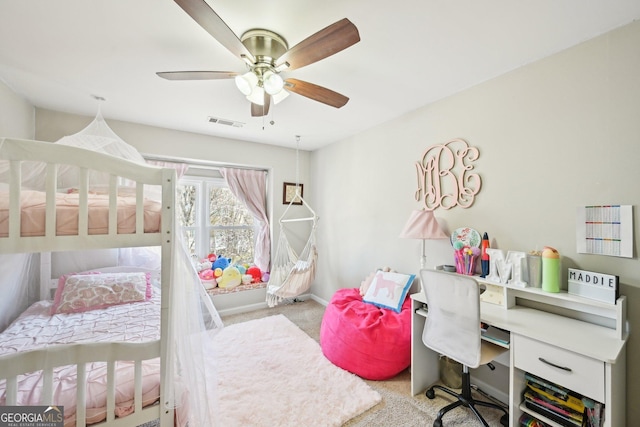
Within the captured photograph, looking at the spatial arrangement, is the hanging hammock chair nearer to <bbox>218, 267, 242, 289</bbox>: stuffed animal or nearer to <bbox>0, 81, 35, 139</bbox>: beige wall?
<bbox>218, 267, 242, 289</bbox>: stuffed animal

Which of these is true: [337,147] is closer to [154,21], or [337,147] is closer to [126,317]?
[154,21]

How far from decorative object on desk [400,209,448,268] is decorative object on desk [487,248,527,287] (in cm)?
39

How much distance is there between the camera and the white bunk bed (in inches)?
37.2

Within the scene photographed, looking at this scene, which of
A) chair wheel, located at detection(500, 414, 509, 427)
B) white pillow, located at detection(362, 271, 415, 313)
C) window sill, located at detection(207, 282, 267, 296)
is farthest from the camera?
window sill, located at detection(207, 282, 267, 296)

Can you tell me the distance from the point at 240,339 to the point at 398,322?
1704 millimetres

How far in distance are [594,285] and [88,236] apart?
8.26 ft

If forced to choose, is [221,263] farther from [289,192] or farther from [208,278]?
[289,192]

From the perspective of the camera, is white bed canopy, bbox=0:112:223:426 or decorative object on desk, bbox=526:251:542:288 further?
decorative object on desk, bbox=526:251:542:288

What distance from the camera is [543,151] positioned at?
1.69m

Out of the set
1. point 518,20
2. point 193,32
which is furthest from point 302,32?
point 518,20

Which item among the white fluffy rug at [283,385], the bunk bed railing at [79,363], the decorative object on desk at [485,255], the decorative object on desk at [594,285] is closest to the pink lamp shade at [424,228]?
the decorative object on desk at [485,255]

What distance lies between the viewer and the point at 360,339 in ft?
6.86

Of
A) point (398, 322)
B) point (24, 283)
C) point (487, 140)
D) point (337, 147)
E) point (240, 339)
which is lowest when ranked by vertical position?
point (240, 339)

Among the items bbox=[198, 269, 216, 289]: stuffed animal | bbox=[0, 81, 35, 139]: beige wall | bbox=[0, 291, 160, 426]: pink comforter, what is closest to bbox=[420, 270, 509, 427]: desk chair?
bbox=[0, 291, 160, 426]: pink comforter
